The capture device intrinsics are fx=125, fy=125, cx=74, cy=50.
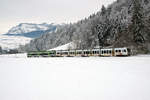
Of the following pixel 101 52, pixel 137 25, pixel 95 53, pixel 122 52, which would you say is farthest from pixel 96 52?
pixel 137 25

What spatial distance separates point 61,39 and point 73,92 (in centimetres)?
11855

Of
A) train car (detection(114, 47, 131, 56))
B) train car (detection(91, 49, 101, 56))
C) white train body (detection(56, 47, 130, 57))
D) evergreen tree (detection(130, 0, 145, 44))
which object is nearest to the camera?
train car (detection(114, 47, 131, 56))

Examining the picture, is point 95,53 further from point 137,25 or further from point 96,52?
point 137,25

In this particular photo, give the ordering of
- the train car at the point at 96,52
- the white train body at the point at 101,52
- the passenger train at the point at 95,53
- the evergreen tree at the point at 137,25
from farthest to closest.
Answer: the train car at the point at 96,52
the evergreen tree at the point at 137,25
the passenger train at the point at 95,53
the white train body at the point at 101,52

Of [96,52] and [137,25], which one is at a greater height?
[137,25]

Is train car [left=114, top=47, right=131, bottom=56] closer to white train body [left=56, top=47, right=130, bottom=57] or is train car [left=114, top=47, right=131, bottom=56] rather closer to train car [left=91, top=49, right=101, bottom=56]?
white train body [left=56, top=47, right=130, bottom=57]

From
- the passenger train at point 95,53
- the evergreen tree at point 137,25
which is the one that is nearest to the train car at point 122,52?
the passenger train at point 95,53

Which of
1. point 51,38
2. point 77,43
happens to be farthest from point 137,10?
point 51,38

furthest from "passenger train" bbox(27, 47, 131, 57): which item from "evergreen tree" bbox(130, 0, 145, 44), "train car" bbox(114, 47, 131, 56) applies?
"evergreen tree" bbox(130, 0, 145, 44)

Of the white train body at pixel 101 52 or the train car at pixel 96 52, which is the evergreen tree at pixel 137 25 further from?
the train car at pixel 96 52

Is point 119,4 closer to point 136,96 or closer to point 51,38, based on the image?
point 51,38

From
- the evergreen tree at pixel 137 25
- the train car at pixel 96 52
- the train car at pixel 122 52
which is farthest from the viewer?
the train car at pixel 96 52

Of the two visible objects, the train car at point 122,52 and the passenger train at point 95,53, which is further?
the passenger train at point 95,53

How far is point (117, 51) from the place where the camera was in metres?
33.2
